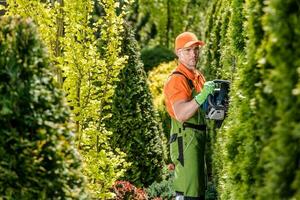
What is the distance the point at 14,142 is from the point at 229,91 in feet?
9.02

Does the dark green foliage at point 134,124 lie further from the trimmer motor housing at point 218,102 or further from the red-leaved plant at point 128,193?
the trimmer motor housing at point 218,102

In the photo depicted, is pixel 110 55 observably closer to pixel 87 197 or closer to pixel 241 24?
pixel 241 24

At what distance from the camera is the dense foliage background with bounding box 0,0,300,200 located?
3506 millimetres

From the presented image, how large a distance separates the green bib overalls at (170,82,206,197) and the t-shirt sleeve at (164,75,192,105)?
170mm

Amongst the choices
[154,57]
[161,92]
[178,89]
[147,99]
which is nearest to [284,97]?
[178,89]

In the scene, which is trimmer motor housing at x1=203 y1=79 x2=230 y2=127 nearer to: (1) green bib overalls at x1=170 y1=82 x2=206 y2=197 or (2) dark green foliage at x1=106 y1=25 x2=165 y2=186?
(1) green bib overalls at x1=170 y1=82 x2=206 y2=197

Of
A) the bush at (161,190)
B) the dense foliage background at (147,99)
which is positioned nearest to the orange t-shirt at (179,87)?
the dense foliage background at (147,99)

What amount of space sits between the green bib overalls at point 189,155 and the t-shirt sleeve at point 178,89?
170mm

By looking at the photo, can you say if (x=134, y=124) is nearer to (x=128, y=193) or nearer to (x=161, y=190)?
(x=161, y=190)

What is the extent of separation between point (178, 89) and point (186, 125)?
1.27ft

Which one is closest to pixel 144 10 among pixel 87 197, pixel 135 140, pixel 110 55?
pixel 135 140

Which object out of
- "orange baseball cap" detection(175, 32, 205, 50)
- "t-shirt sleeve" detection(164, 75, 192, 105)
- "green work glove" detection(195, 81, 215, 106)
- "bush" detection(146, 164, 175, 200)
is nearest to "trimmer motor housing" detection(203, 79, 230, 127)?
"green work glove" detection(195, 81, 215, 106)

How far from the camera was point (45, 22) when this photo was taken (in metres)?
7.62

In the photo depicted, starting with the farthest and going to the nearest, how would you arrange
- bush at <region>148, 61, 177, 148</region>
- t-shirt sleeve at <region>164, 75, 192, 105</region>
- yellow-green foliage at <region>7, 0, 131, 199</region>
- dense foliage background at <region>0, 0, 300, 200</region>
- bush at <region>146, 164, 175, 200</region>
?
1. bush at <region>148, 61, 177, 148</region>
2. bush at <region>146, 164, 175, 200</region>
3. yellow-green foliage at <region>7, 0, 131, 199</region>
4. t-shirt sleeve at <region>164, 75, 192, 105</region>
5. dense foliage background at <region>0, 0, 300, 200</region>
